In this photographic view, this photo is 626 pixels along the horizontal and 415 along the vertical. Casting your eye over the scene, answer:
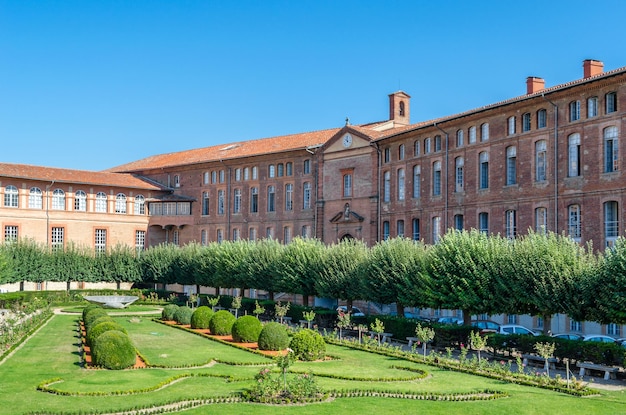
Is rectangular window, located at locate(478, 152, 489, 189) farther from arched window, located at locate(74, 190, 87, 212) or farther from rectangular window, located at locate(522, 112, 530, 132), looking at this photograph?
arched window, located at locate(74, 190, 87, 212)

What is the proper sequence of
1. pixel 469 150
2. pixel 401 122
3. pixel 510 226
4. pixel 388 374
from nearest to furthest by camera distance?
pixel 388 374, pixel 510 226, pixel 469 150, pixel 401 122

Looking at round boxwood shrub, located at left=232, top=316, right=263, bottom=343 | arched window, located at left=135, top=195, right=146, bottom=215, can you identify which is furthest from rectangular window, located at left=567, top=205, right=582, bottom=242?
arched window, located at left=135, top=195, right=146, bottom=215

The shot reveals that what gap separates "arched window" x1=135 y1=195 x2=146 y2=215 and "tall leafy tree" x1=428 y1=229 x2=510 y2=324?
4250 cm

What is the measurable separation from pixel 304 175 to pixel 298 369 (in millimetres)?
36612

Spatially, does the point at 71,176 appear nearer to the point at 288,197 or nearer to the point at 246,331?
the point at 288,197

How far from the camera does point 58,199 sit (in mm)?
64375

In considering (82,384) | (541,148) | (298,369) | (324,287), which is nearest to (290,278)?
(324,287)

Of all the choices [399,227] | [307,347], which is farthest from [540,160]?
[307,347]

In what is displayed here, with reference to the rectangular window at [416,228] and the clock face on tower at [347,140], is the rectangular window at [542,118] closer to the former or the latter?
the rectangular window at [416,228]

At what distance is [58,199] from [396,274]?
39.1m

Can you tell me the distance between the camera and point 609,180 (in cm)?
3462

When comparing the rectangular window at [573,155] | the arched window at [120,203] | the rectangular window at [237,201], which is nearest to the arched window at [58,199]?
the arched window at [120,203]

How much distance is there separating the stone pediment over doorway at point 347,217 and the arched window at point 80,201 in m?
23.5

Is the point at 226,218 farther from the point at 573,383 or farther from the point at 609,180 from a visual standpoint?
the point at 573,383
